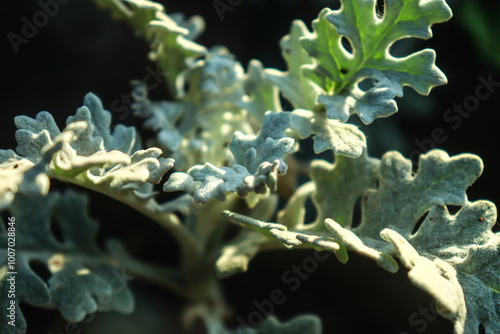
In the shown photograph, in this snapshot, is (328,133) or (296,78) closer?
(328,133)

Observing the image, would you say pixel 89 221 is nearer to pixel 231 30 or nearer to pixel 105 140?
pixel 105 140

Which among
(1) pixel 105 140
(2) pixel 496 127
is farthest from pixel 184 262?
(2) pixel 496 127
